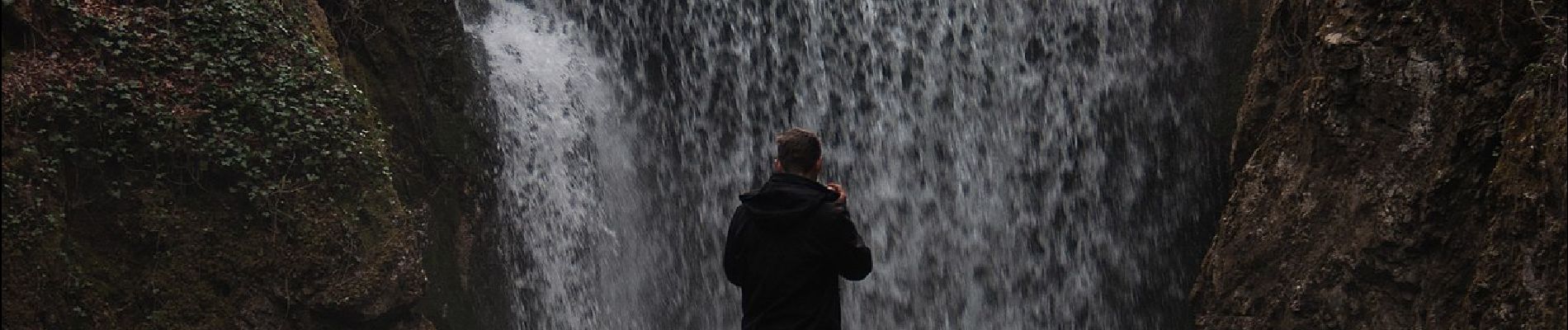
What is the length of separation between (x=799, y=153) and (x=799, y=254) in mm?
334

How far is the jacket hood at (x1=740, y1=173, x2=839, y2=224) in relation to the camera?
4305 mm

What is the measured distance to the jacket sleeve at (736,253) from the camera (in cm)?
448

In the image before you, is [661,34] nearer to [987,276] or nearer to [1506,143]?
[987,276]

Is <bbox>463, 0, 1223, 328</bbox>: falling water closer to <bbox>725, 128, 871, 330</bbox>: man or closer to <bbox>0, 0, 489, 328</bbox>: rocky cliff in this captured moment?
<bbox>0, 0, 489, 328</bbox>: rocky cliff

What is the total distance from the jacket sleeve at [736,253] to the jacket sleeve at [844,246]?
0.33 metres

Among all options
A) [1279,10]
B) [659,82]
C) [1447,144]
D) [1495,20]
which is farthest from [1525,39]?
[659,82]

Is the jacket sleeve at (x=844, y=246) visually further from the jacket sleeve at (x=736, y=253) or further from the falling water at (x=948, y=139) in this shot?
the falling water at (x=948, y=139)

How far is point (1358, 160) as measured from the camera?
24.3 feet

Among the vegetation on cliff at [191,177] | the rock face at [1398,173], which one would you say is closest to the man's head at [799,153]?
the rock face at [1398,173]

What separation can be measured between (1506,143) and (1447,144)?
0.64 meters

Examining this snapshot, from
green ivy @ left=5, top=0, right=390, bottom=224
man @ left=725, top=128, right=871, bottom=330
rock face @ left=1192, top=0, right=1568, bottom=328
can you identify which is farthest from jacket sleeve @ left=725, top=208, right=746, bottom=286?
green ivy @ left=5, top=0, right=390, bottom=224

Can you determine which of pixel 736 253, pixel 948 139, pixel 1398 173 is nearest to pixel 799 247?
pixel 736 253

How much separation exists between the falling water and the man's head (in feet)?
18.6

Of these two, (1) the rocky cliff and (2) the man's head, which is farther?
(1) the rocky cliff
